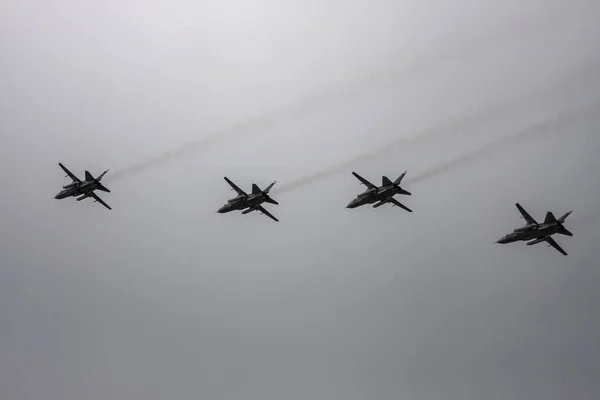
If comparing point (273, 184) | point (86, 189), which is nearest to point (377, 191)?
point (273, 184)

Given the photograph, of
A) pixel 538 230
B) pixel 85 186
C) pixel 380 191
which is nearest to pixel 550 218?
pixel 538 230

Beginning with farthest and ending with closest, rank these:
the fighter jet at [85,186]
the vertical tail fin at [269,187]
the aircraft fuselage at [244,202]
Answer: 1. the fighter jet at [85,186]
2. the aircraft fuselage at [244,202]
3. the vertical tail fin at [269,187]

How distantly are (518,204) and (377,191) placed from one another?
10.1 m

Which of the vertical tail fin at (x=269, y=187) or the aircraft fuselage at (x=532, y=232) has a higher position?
the vertical tail fin at (x=269, y=187)

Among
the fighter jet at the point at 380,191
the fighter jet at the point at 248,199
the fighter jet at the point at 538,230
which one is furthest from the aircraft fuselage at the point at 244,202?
the fighter jet at the point at 538,230

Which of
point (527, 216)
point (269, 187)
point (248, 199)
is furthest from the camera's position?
point (248, 199)

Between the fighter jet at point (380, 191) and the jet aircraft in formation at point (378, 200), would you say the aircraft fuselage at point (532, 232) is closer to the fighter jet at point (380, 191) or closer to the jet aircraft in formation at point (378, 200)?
the jet aircraft in formation at point (378, 200)

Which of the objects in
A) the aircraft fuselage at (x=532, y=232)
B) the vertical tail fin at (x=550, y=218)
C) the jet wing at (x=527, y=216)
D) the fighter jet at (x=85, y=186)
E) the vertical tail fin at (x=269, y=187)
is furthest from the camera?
the fighter jet at (x=85, y=186)

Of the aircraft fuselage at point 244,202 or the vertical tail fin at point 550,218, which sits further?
the aircraft fuselage at point 244,202

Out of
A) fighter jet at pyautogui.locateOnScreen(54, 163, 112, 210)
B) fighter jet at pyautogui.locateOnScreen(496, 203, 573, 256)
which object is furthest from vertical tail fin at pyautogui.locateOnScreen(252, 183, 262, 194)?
fighter jet at pyautogui.locateOnScreen(496, 203, 573, 256)

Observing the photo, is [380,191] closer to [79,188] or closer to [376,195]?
[376,195]

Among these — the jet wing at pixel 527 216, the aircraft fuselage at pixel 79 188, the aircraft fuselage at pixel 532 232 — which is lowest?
the aircraft fuselage at pixel 532 232

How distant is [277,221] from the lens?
244 ft

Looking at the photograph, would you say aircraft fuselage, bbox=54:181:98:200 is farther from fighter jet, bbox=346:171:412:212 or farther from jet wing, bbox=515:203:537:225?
jet wing, bbox=515:203:537:225
